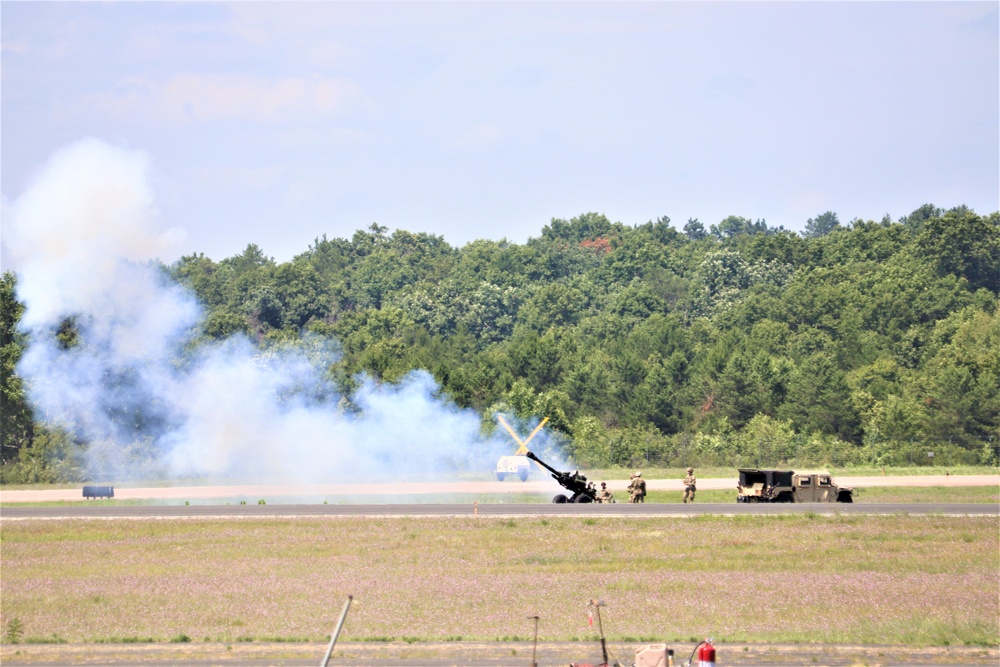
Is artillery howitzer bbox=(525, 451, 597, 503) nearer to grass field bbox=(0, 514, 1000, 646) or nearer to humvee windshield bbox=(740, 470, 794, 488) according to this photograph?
humvee windshield bbox=(740, 470, 794, 488)

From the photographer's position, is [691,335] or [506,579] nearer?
[506,579]

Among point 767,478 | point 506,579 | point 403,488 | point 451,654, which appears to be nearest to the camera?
point 451,654

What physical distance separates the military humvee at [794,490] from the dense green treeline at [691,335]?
2562 cm

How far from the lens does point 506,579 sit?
1241 inches

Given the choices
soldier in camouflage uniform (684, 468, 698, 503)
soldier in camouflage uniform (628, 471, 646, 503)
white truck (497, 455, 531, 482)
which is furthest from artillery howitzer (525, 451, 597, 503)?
white truck (497, 455, 531, 482)

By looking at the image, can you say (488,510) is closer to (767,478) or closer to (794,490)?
(767,478)

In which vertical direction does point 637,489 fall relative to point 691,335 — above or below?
below

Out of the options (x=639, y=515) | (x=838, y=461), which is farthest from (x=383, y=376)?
(x=639, y=515)

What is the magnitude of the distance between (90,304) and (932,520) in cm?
3810

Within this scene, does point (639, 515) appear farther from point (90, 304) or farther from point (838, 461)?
point (838, 461)

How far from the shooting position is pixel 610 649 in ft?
75.0

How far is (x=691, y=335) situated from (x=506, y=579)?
86.6 m

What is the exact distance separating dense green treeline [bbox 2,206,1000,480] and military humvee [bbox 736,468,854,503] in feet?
84.1

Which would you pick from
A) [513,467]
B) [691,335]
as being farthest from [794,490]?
[691,335]
